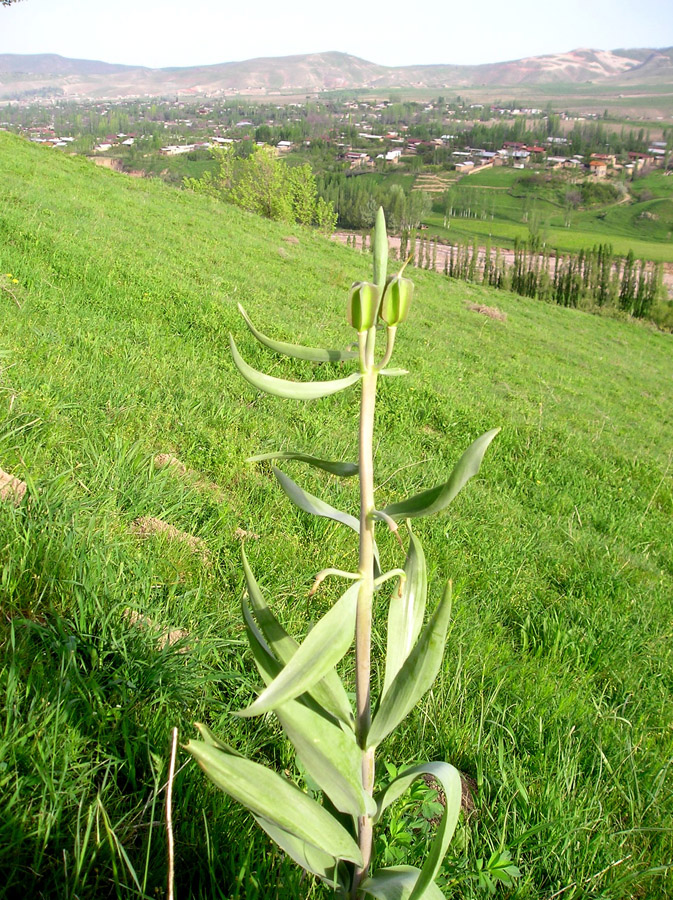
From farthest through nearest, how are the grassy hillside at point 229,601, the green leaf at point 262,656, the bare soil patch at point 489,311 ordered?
1. the bare soil patch at point 489,311
2. the grassy hillside at point 229,601
3. the green leaf at point 262,656

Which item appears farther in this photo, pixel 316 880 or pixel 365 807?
pixel 316 880

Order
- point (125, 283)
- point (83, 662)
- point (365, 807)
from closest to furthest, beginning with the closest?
1. point (365, 807)
2. point (83, 662)
3. point (125, 283)

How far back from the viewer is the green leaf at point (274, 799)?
2.89ft

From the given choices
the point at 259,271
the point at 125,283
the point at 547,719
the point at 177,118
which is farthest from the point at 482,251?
the point at 177,118

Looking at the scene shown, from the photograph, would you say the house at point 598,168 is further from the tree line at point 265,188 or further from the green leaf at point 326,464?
the green leaf at point 326,464

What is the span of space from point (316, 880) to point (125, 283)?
7.10m

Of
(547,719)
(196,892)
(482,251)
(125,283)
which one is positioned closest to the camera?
(196,892)

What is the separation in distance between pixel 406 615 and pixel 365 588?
0.50 ft

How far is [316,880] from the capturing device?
1.34 meters

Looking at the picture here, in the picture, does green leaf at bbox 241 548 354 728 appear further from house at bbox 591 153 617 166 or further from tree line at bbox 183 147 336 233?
house at bbox 591 153 617 166

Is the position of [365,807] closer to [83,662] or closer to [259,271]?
[83,662]

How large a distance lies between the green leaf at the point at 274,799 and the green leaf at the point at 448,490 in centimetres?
45

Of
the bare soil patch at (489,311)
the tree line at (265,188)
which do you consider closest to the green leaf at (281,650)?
the bare soil patch at (489,311)

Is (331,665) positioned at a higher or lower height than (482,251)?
higher
